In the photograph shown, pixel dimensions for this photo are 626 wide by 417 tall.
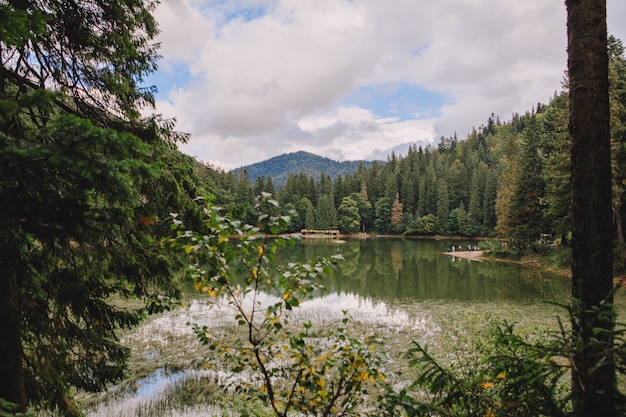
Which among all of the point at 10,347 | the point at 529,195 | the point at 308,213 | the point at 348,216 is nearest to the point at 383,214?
the point at 348,216

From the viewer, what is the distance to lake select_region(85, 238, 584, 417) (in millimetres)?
7152

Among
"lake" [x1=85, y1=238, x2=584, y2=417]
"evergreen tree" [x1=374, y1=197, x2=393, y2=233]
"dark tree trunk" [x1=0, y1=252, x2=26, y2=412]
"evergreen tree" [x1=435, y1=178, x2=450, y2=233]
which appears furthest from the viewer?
"evergreen tree" [x1=374, y1=197, x2=393, y2=233]

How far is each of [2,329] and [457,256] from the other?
3461cm

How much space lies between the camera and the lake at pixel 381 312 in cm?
715

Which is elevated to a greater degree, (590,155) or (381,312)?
(590,155)

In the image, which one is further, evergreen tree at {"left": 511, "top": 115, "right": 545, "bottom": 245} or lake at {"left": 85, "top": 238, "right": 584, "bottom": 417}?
evergreen tree at {"left": 511, "top": 115, "right": 545, "bottom": 245}

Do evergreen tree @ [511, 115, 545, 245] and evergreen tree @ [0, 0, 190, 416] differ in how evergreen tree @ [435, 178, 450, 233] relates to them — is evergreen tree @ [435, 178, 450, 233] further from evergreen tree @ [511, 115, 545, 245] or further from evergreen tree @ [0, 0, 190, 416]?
evergreen tree @ [0, 0, 190, 416]

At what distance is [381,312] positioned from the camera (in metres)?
13.9

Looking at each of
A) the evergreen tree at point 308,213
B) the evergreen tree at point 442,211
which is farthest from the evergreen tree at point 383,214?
the evergreen tree at point 308,213

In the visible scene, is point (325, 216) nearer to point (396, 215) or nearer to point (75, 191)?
point (396, 215)

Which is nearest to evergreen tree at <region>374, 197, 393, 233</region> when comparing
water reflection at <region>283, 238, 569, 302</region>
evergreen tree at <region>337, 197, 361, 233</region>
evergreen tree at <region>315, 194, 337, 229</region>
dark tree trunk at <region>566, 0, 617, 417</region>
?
evergreen tree at <region>337, 197, 361, 233</region>

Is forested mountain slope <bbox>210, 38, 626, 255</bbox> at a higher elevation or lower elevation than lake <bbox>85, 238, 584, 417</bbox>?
higher

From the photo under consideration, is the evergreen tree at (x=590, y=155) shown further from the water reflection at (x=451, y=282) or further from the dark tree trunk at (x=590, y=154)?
the water reflection at (x=451, y=282)

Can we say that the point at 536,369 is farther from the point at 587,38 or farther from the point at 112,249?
the point at 112,249
